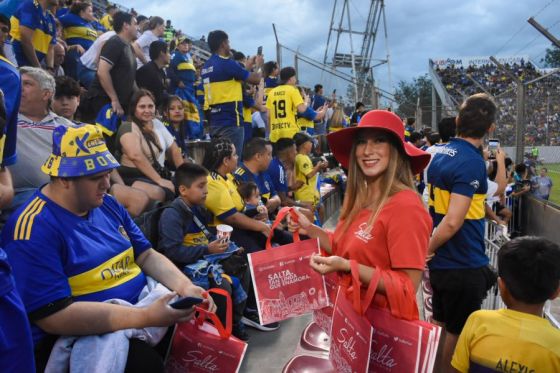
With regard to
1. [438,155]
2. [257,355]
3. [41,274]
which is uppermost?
[438,155]

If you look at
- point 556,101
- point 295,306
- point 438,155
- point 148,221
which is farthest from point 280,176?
point 556,101

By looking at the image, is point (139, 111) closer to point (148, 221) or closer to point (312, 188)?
point (148, 221)

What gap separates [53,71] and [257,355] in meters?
4.28

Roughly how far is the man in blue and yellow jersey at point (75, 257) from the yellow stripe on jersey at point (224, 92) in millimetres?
4398

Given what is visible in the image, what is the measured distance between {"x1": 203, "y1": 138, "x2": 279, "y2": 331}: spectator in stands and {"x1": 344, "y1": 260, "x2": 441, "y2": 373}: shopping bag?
2588 millimetres

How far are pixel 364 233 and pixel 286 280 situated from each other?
64 cm

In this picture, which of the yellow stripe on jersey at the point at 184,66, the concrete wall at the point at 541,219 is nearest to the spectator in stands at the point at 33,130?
the yellow stripe on jersey at the point at 184,66

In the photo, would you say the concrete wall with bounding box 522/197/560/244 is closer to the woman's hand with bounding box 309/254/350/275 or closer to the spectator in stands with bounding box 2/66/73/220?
the woman's hand with bounding box 309/254/350/275

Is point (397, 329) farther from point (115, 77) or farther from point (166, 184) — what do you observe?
point (115, 77)

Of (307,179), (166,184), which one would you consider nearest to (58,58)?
(166,184)

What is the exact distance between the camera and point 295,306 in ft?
8.17

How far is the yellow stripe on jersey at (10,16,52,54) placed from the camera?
4797 mm

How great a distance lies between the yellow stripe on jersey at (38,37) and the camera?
15.7ft

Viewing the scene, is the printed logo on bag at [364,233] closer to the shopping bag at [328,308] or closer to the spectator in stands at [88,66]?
the shopping bag at [328,308]
